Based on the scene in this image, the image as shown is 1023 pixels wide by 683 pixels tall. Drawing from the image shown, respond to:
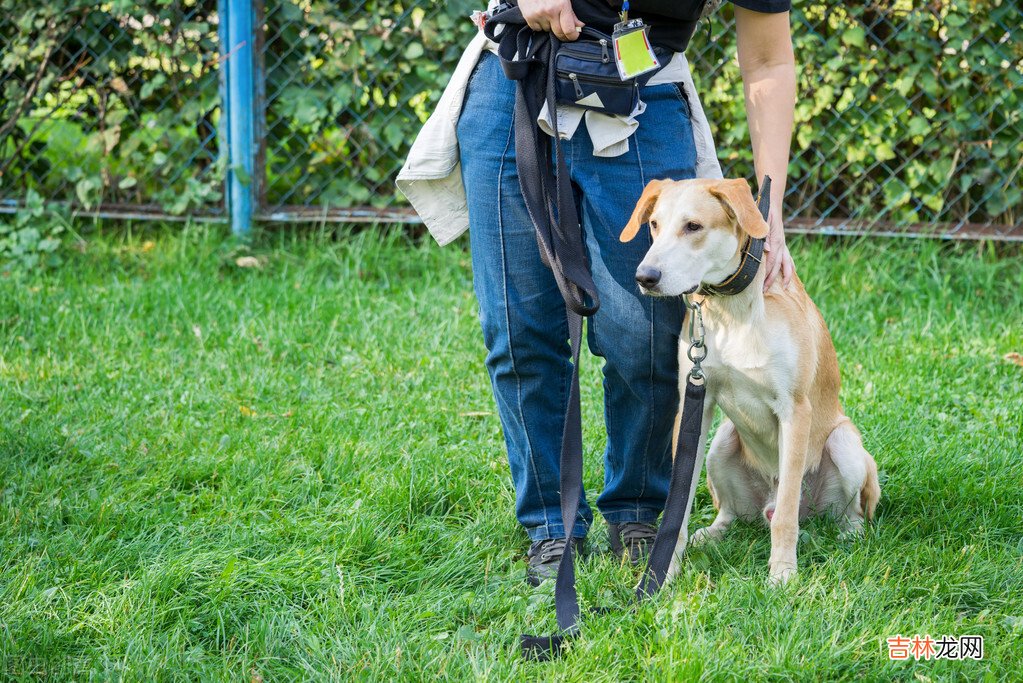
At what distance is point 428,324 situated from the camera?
4.63 meters

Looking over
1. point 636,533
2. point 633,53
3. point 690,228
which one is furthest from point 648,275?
point 636,533

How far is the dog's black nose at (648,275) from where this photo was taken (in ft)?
7.49

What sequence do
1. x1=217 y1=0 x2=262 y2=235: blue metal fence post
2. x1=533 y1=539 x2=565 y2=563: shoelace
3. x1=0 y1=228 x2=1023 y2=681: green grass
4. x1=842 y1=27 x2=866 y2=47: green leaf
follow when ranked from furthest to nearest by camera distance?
x1=217 y1=0 x2=262 y2=235: blue metal fence post → x1=842 y1=27 x2=866 y2=47: green leaf → x1=533 y1=539 x2=565 y2=563: shoelace → x1=0 y1=228 x2=1023 y2=681: green grass

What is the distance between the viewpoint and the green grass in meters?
2.27

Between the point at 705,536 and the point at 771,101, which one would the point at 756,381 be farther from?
the point at 771,101

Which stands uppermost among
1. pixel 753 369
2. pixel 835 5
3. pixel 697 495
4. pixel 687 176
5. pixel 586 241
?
pixel 835 5

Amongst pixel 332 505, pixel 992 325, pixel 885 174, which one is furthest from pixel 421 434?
pixel 885 174

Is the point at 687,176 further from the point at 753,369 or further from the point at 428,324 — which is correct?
the point at 428,324

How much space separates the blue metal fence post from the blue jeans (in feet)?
9.81

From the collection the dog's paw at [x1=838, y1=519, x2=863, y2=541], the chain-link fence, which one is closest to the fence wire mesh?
the chain-link fence

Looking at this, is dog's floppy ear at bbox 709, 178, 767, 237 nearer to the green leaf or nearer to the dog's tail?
the dog's tail

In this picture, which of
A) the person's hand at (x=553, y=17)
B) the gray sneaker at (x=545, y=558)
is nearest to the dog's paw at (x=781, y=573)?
the gray sneaker at (x=545, y=558)

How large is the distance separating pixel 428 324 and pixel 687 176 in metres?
2.24

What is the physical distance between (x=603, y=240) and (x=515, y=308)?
0.29 meters
